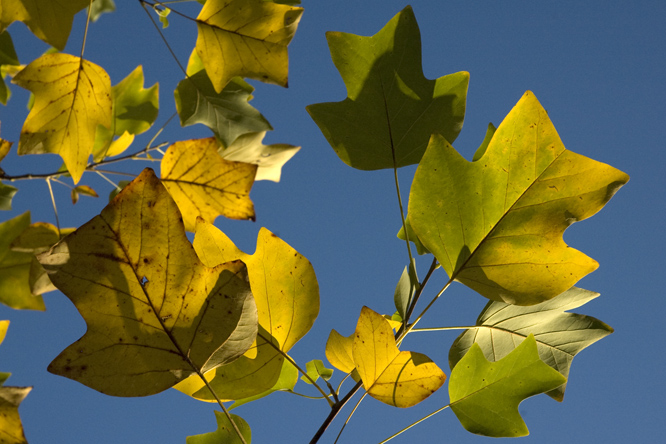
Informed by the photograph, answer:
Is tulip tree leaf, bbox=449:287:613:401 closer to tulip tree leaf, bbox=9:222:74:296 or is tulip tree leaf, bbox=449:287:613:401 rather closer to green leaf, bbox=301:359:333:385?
green leaf, bbox=301:359:333:385

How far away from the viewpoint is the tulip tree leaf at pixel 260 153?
2.99 ft

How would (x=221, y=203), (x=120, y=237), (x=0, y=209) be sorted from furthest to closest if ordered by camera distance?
1. (x=0, y=209)
2. (x=221, y=203)
3. (x=120, y=237)

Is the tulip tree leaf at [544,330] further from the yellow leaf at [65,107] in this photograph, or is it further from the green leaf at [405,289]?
the yellow leaf at [65,107]

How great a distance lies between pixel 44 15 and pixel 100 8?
699 millimetres

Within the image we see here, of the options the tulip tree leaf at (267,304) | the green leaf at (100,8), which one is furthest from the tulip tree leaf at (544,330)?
the green leaf at (100,8)

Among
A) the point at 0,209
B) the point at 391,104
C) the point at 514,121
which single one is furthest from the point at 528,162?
the point at 0,209

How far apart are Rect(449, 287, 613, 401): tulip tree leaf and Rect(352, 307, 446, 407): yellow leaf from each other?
17cm

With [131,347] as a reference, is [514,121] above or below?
→ above

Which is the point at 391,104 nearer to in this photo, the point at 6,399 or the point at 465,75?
the point at 465,75

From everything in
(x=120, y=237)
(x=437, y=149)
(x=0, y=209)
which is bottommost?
(x=0, y=209)

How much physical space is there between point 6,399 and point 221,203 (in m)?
0.47

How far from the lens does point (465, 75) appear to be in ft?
1.93

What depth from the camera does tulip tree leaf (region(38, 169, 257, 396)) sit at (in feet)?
1.27

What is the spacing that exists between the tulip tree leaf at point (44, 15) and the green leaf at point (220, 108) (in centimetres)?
25
